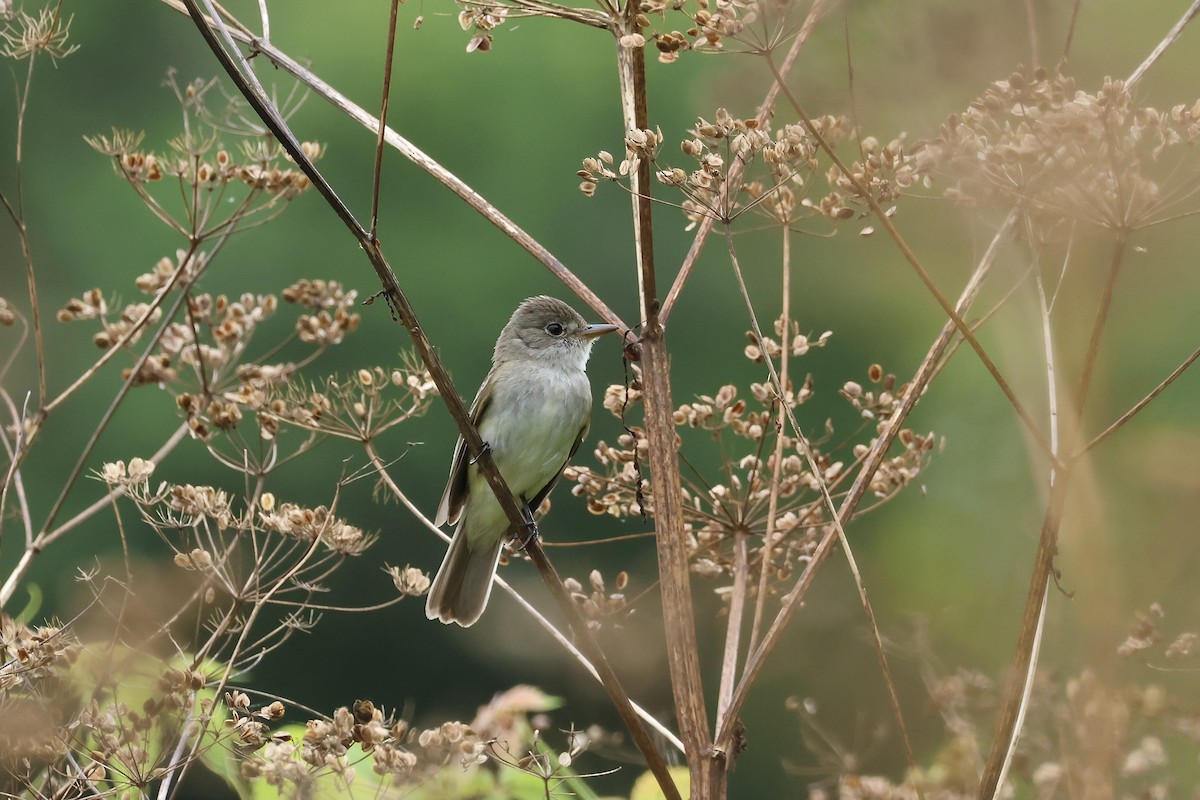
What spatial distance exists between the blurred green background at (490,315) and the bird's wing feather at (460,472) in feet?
1.51

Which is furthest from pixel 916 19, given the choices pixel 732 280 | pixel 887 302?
pixel 732 280

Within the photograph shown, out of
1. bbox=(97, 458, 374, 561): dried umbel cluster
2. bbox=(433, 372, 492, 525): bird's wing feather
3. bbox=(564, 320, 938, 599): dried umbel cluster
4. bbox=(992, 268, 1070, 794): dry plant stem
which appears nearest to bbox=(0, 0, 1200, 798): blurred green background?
bbox=(433, 372, 492, 525): bird's wing feather

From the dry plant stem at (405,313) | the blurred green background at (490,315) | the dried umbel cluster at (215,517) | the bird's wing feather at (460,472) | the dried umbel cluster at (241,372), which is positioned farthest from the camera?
the blurred green background at (490,315)

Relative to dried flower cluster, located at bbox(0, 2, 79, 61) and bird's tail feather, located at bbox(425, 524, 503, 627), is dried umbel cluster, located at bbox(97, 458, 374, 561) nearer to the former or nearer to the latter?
dried flower cluster, located at bbox(0, 2, 79, 61)

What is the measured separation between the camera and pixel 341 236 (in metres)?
15.2

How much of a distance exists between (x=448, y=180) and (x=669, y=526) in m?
0.72

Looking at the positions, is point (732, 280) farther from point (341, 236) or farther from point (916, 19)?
point (916, 19)

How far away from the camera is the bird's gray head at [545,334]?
17.2 ft

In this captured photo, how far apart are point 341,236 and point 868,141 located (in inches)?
511

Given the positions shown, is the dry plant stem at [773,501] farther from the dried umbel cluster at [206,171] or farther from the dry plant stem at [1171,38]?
the dried umbel cluster at [206,171]

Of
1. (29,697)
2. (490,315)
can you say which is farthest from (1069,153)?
(490,315)

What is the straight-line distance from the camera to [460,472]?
187 inches

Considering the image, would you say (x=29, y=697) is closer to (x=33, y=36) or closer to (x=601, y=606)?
(x=601, y=606)

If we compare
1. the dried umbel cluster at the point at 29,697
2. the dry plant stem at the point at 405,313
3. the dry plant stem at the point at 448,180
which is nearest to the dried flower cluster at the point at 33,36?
the dry plant stem at the point at 448,180
